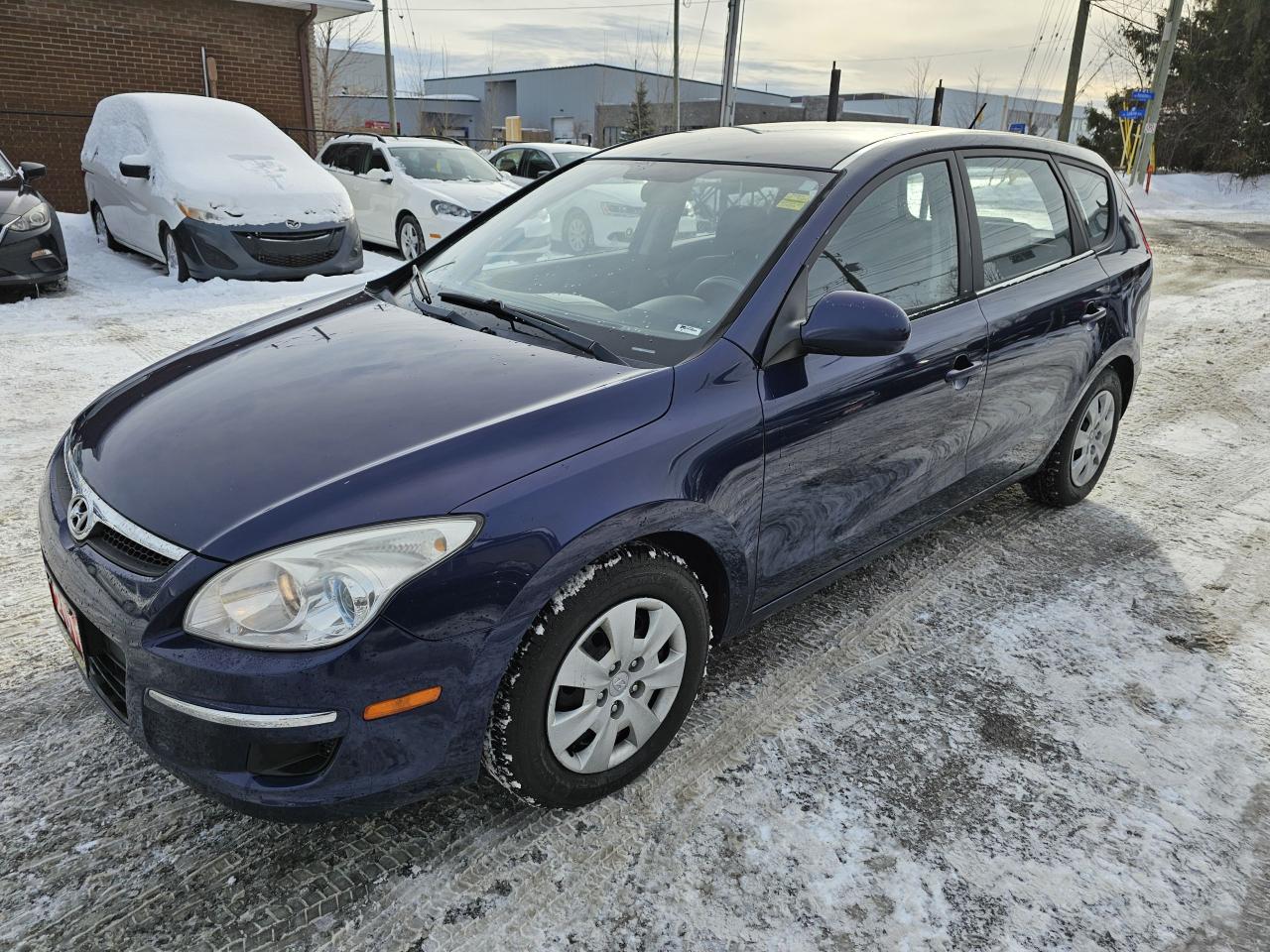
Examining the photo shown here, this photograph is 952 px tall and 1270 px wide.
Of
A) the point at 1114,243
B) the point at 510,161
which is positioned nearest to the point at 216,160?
the point at 510,161

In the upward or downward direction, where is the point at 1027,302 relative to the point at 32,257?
upward

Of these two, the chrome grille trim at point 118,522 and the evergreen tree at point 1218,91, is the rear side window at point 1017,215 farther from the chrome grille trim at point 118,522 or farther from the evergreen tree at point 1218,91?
the evergreen tree at point 1218,91

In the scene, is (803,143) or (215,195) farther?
(215,195)

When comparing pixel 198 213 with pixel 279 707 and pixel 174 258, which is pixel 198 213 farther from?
pixel 279 707

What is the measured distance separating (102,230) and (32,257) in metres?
2.97

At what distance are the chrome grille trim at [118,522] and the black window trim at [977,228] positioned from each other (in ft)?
8.83

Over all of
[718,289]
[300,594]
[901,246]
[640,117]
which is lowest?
[300,594]

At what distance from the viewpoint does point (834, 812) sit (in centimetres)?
239

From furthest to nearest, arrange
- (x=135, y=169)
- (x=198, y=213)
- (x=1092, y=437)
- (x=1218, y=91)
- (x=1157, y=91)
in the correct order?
(x=1218, y=91), (x=1157, y=91), (x=135, y=169), (x=198, y=213), (x=1092, y=437)

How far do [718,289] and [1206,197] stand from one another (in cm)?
2463

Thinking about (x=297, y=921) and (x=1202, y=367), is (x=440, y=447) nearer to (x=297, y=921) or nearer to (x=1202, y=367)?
(x=297, y=921)

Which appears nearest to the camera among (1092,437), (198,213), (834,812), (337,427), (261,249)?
(337,427)

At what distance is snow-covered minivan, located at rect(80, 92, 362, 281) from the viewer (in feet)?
27.7

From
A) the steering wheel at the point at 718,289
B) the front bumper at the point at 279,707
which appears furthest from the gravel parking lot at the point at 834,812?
the steering wheel at the point at 718,289
